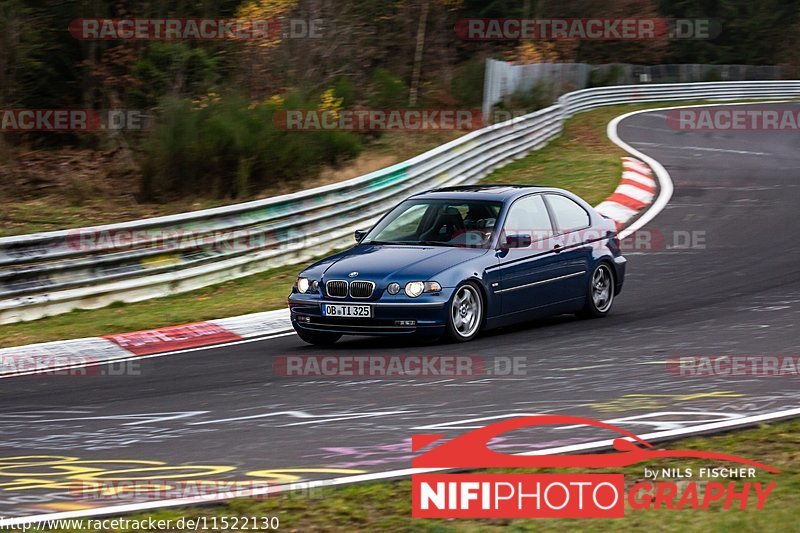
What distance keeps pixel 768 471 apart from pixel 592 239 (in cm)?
650

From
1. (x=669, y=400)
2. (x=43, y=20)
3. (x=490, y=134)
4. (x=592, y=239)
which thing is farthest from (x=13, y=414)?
(x=43, y=20)

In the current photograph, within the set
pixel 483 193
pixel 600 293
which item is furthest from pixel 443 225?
pixel 600 293

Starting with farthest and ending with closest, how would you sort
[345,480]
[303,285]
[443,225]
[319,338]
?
[443,225], [319,338], [303,285], [345,480]

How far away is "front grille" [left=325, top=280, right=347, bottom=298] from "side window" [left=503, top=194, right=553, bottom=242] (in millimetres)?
1684

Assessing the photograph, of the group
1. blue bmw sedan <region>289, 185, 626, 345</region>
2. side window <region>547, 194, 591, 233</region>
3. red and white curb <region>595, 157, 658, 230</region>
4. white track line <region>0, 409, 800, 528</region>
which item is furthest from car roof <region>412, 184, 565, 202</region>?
red and white curb <region>595, 157, 658, 230</region>

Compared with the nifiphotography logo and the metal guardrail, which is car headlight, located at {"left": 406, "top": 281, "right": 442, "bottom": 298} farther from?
the metal guardrail

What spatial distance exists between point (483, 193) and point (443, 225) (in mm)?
601

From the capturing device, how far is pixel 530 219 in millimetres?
11727

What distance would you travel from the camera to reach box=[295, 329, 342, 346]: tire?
11008 mm

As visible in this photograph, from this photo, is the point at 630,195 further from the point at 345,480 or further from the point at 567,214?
the point at 345,480

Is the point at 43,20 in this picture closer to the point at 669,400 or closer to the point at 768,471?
the point at 669,400

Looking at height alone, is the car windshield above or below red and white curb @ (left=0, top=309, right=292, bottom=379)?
above

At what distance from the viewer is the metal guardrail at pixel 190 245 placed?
13.1 metres

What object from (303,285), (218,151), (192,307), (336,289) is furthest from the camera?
(218,151)
